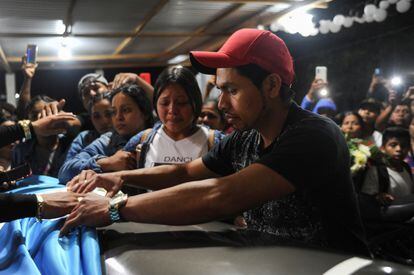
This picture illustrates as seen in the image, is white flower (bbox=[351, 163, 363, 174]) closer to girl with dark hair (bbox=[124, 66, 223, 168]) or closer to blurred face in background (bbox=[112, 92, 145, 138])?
girl with dark hair (bbox=[124, 66, 223, 168])

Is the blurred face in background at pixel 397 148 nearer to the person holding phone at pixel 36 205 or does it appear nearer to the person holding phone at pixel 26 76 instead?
the person holding phone at pixel 36 205

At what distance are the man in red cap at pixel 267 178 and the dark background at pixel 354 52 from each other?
13.2 feet

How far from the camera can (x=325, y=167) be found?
129 centimetres

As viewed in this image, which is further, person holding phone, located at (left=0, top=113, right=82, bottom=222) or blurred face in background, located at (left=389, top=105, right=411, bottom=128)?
blurred face in background, located at (left=389, top=105, right=411, bottom=128)

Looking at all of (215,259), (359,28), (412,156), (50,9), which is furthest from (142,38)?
(215,259)

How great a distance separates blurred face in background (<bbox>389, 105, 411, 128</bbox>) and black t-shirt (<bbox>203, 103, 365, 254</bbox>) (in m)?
3.49

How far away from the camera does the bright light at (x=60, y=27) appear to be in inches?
266

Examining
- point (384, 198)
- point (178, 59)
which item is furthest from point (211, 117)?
point (178, 59)

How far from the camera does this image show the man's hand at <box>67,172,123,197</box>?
5.33 feet

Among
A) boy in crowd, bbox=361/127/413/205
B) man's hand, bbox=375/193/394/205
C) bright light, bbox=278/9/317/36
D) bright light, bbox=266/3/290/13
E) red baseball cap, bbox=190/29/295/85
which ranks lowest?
man's hand, bbox=375/193/394/205

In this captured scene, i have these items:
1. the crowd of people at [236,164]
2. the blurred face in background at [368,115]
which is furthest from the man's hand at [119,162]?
the blurred face in background at [368,115]

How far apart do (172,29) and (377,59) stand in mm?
3685

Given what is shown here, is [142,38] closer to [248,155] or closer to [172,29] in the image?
[172,29]

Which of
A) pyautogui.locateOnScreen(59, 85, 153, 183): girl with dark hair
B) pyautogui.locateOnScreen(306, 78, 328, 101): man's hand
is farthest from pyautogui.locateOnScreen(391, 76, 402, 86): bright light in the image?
pyautogui.locateOnScreen(59, 85, 153, 183): girl with dark hair
